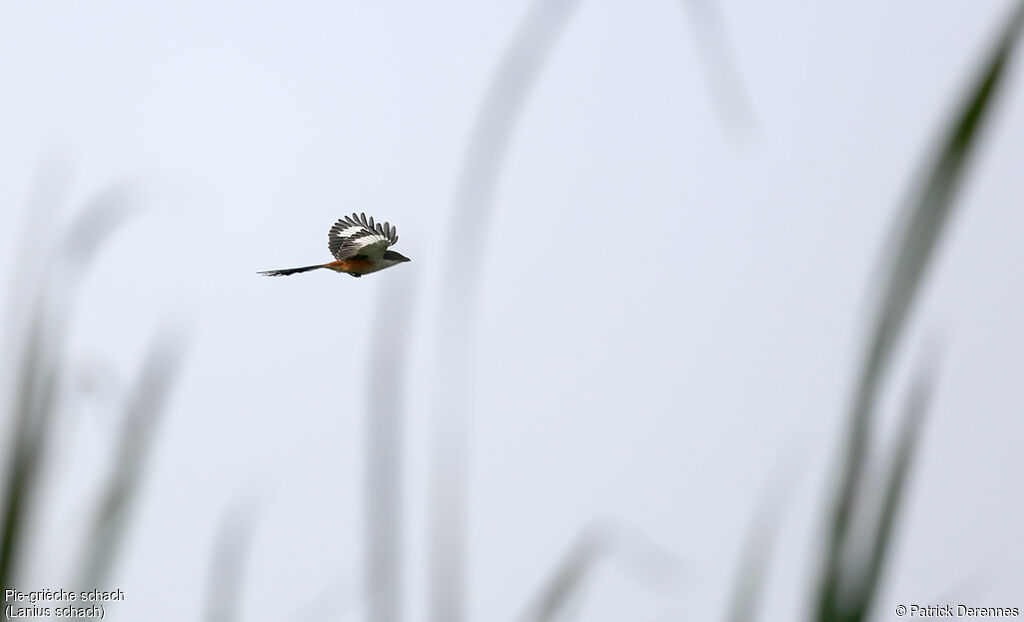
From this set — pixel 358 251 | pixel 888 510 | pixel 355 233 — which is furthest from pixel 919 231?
pixel 355 233

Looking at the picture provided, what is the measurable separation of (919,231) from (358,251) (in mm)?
5204

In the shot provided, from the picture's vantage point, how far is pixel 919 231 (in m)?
0.67

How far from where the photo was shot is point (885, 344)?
68 cm

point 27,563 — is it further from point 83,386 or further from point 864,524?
point 864,524

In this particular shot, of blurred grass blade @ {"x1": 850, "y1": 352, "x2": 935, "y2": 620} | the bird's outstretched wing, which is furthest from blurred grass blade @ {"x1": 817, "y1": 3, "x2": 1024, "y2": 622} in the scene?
the bird's outstretched wing

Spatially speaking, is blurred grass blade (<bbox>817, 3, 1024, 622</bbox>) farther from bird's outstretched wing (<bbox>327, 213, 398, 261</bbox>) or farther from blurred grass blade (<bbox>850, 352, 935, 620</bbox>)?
Answer: bird's outstretched wing (<bbox>327, 213, 398, 261</bbox>)

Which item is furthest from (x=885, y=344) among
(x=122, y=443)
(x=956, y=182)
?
(x=122, y=443)

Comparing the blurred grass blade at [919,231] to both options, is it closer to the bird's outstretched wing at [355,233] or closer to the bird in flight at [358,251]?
the bird in flight at [358,251]

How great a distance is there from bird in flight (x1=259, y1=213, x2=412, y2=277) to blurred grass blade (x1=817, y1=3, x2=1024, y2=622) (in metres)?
3.06

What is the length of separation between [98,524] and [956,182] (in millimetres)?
975

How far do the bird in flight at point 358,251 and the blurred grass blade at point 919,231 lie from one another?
10.1 feet

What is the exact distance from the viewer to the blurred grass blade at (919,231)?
2.20ft

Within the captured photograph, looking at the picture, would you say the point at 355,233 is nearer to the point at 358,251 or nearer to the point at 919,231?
the point at 358,251

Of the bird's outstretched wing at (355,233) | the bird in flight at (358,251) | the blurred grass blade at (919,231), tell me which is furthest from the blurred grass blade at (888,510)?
the bird's outstretched wing at (355,233)
